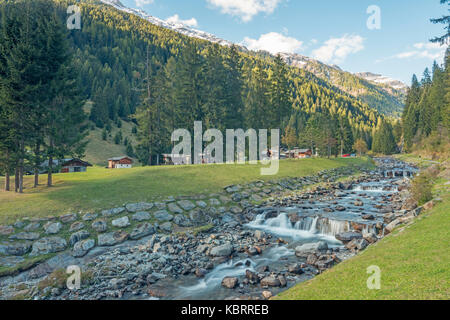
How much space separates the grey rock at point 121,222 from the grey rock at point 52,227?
3.40 m

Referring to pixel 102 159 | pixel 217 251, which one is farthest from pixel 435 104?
pixel 102 159

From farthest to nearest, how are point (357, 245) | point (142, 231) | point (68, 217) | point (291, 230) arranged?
point (291, 230)
point (142, 231)
point (68, 217)
point (357, 245)

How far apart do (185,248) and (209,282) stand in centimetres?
422

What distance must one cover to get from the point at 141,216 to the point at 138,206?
4.47ft

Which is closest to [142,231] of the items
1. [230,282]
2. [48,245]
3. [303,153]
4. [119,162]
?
[48,245]

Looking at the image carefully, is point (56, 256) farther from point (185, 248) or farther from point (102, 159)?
point (102, 159)

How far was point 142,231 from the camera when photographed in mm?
17922

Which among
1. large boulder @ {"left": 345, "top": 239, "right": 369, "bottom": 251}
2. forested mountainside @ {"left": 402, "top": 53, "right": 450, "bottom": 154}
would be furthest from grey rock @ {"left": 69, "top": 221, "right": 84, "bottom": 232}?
forested mountainside @ {"left": 402, "top": 53, "right": 450, "bottom": 154}

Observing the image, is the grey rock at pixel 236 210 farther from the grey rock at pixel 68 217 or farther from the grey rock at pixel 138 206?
the grey rock at pixel 68 217

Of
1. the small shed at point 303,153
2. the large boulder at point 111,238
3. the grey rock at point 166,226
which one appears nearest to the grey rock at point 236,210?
the grey rock at point 166,226

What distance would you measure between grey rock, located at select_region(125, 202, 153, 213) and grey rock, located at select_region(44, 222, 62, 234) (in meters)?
4.84

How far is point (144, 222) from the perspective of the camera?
18.9m

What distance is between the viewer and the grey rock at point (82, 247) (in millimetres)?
14867

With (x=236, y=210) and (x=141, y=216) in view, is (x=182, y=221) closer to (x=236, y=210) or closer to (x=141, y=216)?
(x=141, y=216)
